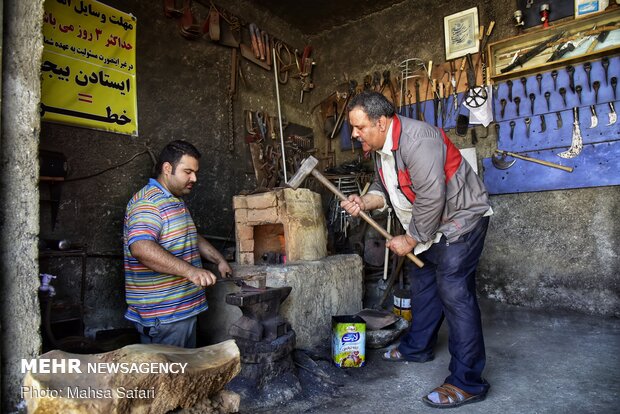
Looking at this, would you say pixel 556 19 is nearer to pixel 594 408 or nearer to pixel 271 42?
pixel 271 42

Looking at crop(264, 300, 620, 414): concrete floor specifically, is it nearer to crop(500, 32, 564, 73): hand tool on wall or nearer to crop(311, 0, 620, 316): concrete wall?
crop(311, 0, 620, 316): concrete wall

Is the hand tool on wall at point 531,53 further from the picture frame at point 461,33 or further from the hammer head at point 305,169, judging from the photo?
the hammer head at point 305,169

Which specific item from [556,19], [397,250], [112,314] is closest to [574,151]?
[556,19]

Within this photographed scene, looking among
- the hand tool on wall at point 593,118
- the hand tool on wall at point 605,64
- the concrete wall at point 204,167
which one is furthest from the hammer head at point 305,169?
the hand tool on wall at point 605,64

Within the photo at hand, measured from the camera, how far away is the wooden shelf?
13.7ft

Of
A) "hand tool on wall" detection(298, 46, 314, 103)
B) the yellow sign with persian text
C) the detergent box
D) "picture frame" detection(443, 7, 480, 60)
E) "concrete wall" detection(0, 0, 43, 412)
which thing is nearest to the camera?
"concrete wall" detection(0, 0, 43, 412)

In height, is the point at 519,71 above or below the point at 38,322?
above

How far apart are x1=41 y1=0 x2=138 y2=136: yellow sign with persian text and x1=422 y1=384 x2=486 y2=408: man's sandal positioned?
10.3 feet

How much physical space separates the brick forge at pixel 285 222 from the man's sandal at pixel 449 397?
1544 millimetres

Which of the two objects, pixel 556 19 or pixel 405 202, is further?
pixel 556 19

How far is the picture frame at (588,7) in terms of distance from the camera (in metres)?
4.21

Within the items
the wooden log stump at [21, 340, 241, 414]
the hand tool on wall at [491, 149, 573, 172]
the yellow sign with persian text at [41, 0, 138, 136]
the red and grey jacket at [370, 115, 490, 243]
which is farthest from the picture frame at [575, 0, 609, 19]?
the wooden log stump at [21, 340, 241, 414]

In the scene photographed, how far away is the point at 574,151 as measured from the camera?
4.31 metres

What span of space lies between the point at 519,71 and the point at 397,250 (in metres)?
3.17
